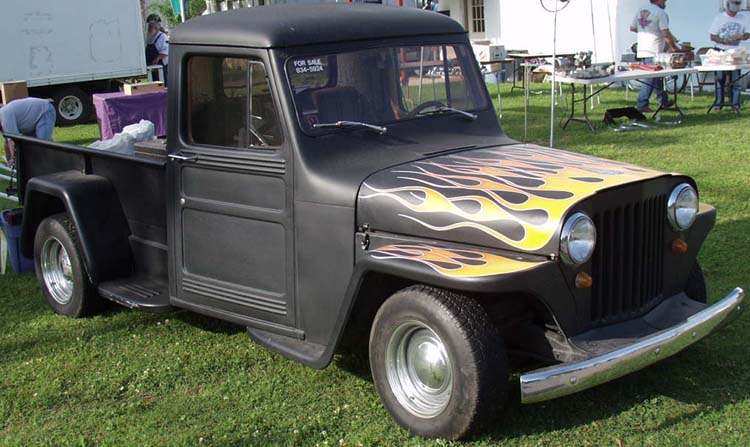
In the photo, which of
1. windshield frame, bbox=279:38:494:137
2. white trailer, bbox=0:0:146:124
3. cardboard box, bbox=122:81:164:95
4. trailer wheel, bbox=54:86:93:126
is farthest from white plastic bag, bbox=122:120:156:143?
trailer wheel, bbox=54:86:93:126

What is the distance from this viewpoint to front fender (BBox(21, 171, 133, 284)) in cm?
517

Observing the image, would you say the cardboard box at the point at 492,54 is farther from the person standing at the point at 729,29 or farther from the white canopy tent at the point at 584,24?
the person standing at the point at 729,29

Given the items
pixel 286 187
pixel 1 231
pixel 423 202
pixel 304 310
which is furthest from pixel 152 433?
pixel 1 231

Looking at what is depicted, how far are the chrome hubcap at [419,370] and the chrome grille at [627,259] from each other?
68 centimetres

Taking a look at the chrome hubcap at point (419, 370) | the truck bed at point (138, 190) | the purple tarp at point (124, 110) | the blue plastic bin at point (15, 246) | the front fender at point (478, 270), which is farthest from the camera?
the purple tarp at point (124, 110)

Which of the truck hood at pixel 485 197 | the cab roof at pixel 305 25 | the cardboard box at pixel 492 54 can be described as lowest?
the truck hood at pixel 485 197

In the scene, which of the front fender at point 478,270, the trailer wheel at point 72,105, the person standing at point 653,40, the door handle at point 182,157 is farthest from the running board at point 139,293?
the trailer wheel at point 72,105

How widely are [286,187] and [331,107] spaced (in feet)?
1.49

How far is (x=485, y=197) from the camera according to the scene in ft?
12.1

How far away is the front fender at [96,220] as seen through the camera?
517cm

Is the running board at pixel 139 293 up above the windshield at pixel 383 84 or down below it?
below

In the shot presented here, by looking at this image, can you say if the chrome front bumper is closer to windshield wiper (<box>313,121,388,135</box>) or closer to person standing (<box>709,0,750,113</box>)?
windshield wiper (<box>313,121,388,135</box>)

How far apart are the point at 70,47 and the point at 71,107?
1.10 metres

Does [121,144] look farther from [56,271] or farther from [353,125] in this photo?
[353,125]
